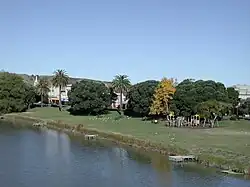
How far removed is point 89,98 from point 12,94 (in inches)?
950

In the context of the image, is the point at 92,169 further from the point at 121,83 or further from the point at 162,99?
the point at 121,83

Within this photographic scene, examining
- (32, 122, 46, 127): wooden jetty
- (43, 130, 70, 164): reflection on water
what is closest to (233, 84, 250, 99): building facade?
(32, 122, 46, 127): wooden jetty

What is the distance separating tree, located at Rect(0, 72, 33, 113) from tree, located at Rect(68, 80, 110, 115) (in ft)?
53.2

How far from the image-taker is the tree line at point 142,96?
90.5 meters

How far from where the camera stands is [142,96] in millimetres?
104125

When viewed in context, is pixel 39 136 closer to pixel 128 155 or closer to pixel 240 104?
pixel 128 155

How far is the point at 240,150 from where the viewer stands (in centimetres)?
5162

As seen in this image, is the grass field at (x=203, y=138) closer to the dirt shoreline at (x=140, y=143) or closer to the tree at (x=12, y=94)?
the dirt shoreline at (x=140, y=143)

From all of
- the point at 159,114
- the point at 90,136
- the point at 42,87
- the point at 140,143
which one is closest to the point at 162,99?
the point at 159,114

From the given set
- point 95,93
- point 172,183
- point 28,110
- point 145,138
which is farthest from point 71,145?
point 28,110

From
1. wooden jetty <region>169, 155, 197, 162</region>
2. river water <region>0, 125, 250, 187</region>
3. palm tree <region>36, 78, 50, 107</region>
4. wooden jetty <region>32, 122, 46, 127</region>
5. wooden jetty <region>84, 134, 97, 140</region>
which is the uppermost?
palm tree <region>36, 78, 50, 107</region>

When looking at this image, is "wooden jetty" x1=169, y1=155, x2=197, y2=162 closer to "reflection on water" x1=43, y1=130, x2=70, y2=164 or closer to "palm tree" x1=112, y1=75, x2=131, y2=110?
"reflection on water" x1=43, y1=130, x2=70, y2=164

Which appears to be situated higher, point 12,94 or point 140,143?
point 12,94

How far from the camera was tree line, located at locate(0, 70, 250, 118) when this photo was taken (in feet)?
297
